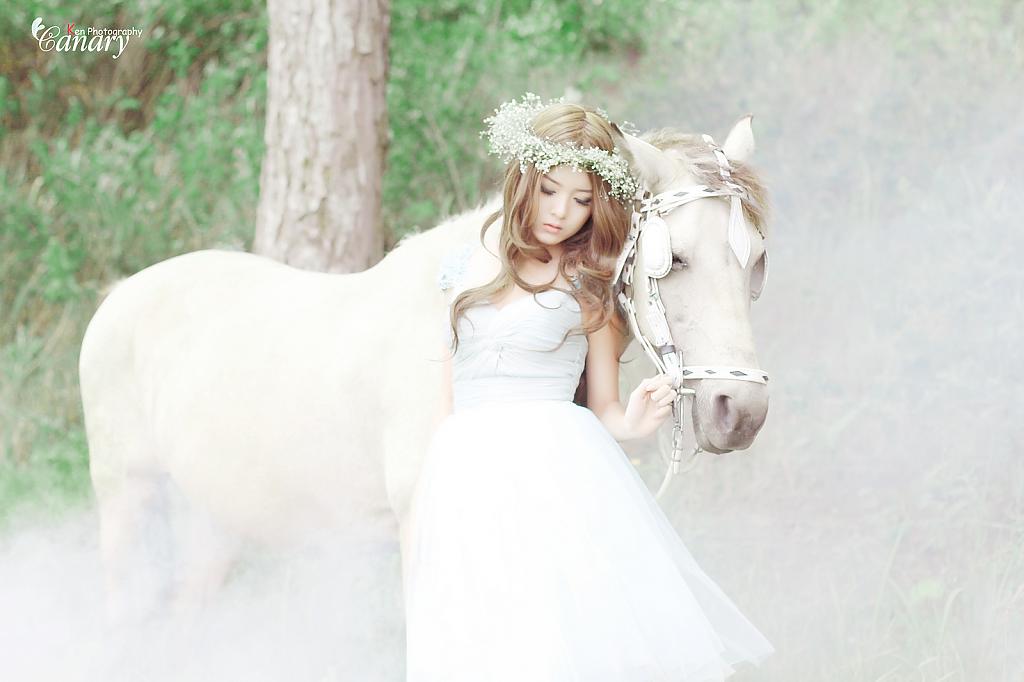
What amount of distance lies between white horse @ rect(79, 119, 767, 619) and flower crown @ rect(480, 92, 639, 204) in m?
0.07

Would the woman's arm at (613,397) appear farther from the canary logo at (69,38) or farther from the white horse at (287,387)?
the canary logo at (69,38)

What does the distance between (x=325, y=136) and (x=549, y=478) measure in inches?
115

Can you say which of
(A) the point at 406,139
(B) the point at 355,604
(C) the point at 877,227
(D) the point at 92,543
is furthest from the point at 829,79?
(D) the point at 92,543

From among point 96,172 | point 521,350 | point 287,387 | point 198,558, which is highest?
point 96,172

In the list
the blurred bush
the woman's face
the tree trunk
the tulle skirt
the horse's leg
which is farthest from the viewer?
the blurred bush

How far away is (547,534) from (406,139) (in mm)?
4790

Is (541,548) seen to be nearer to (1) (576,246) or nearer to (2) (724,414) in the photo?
(2) (724,414)

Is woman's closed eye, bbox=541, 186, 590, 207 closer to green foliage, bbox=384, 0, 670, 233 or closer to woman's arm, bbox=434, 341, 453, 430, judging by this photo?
woman's arm, bbox=434, 341, 453, 430

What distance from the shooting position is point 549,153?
2.49 metres

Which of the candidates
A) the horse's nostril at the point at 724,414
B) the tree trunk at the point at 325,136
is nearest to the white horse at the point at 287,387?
the horse's nostril at the point at 724,414

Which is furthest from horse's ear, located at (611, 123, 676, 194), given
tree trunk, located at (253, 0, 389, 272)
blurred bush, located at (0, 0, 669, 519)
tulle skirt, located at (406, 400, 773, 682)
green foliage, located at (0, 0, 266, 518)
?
green foliage, located at (0, 0, 266, 518)

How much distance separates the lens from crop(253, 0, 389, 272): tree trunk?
480 centimetres

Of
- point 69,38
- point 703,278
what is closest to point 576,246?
point 703,278

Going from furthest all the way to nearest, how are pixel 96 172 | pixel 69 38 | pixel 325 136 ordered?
pixel 69 38 → pixel 96 172 → pixel 325 136
